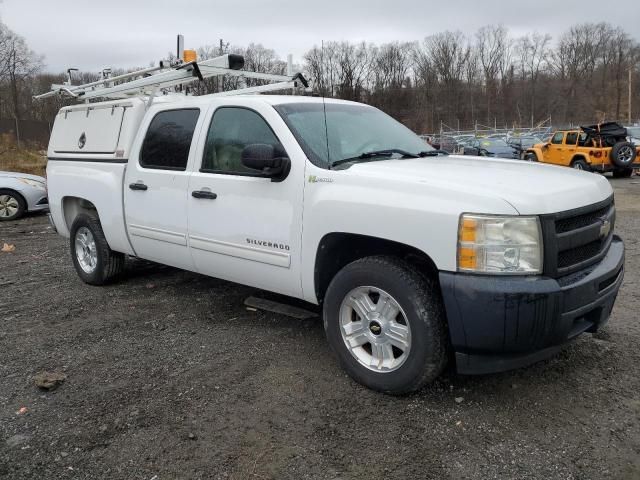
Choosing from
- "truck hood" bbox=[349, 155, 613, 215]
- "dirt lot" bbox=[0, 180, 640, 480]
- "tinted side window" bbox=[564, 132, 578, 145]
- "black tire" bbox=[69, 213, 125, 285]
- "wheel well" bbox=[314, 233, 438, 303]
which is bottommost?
"dirt lot" bbox=[0, 180, 640, 480]

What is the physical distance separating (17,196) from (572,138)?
18295 millimetres

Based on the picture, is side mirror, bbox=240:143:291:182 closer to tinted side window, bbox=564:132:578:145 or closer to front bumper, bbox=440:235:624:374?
front bumper, bbox=440:235:624:374

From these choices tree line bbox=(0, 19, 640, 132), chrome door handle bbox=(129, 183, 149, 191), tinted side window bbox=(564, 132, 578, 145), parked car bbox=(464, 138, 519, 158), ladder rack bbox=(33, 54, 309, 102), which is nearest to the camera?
Result: chrome door handle bbox=(129, 183, 149, 191)

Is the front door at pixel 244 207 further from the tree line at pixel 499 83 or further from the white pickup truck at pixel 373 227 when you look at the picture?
the tree line at pixel 499 83

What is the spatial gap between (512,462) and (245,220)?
233 centimetres

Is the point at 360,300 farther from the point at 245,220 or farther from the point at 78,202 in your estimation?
the point at 78,202

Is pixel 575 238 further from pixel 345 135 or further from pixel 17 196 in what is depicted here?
pixel 17 196

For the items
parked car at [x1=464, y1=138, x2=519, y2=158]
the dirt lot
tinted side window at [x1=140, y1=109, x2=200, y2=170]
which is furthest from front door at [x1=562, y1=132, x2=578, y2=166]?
tinted side window at [x1=140, y1=109, x2=200, y2=170]

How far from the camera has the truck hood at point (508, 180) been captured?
2846 millimetres

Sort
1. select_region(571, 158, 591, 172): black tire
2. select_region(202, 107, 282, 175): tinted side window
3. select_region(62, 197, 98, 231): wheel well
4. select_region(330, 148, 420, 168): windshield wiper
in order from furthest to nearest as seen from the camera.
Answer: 1. select_region(571, 158, 591, 172): black tire
2. select_region(62, 197, 98, 231): wheel well
3. select_region(202, 107, 282, 175): tinted side window
4. select_region(330, 148, 420, 168): windshield wiper

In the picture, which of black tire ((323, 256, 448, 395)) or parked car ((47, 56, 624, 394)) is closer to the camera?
parked car ((47, 56, 624, 394))

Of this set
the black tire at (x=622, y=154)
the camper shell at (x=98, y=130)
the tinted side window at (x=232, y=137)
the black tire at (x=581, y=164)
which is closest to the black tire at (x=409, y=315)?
the tinted side window at (x=232, y=137)

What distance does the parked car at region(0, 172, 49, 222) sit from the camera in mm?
11469

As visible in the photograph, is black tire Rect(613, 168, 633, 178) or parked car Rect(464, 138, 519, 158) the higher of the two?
parked car Rect(464, 138, 519, 158)
